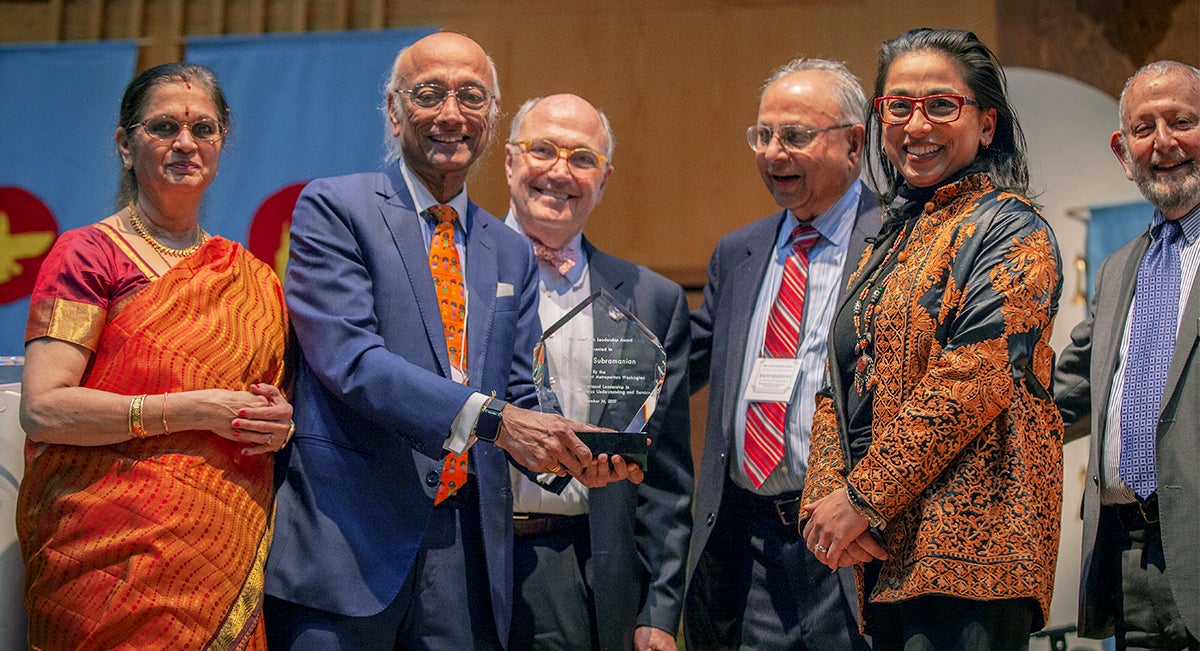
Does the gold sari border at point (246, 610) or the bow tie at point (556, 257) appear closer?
the gold sari border at point (246, 610)

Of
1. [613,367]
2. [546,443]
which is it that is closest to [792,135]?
[613,367]

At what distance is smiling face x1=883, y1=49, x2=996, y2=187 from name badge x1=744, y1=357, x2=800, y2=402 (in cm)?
70

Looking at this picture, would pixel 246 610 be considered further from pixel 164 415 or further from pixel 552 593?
pixel 552 593

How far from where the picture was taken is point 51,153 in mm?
4863

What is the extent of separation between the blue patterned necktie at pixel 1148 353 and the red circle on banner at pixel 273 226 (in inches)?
127

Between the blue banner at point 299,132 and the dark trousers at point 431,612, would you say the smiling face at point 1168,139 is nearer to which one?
the dark trousers at point 431,612

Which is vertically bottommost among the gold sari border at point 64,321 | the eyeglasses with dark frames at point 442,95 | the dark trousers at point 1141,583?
the dark trousers at point 1141,583

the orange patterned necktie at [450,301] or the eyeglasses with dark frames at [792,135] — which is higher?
the eyeglasses with dark frames at [792,135]

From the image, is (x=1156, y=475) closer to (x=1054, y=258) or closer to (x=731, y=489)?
(x=1054, y=258)

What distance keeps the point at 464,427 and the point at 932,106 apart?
3.52 ft

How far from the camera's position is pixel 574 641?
8.71 ft

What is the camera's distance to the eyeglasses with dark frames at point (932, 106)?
2141 mm

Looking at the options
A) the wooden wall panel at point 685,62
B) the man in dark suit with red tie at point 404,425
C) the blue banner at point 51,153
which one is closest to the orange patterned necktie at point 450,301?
the man in dark suit with red tie at point 404,425

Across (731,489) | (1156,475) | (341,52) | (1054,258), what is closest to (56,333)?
(731,489)
